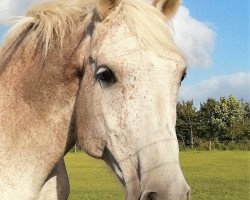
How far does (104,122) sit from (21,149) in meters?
0.83

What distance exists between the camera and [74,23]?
12.4 ft

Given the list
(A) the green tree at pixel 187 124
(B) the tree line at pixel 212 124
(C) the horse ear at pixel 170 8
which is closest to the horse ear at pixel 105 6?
(C) the horse ear at pixel 170 8

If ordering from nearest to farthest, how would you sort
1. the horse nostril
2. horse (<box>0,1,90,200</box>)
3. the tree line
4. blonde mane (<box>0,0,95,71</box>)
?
the horse nostril
horse (<box>0,1,90,200</box>)
blonde mane (<box>0,0,95,71</box>)
the tree line

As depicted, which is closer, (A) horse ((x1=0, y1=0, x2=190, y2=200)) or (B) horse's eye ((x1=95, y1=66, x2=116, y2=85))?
(A) horse ((x1=0, y1=0, x2=190, y2=200))

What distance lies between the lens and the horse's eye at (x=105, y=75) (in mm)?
3238

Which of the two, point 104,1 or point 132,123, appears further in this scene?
point 104,1

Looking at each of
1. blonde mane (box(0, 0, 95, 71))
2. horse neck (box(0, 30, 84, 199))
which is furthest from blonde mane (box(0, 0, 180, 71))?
horse neck (box(0, 30, 84, 199))

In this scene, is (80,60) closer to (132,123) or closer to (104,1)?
(104,1)

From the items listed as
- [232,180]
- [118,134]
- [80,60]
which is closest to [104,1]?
[80,60]

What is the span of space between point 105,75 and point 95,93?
Answer: 0.19 meters

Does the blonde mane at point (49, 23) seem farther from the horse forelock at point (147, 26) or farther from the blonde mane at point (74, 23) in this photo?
the horse forelock at point (147, 26)

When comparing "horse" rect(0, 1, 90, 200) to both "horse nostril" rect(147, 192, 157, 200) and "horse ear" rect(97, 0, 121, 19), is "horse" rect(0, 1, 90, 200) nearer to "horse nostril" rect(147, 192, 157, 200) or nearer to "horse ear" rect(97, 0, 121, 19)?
"horse ear" rect(97, 0, 121, 19)

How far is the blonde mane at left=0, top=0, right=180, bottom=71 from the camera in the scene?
10.8 feet

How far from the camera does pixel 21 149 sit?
366 centimetres
